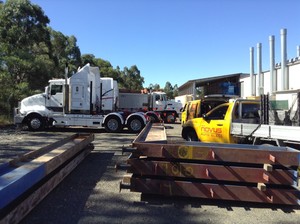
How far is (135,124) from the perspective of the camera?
18766 mm

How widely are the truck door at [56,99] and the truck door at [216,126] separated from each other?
407 inches

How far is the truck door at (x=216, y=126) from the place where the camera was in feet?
30.6

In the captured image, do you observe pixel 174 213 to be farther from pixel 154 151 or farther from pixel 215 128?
pixel 215 128

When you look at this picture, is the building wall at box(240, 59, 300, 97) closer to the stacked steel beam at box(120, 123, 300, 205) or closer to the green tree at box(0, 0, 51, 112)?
the stacked steel beam at box(120, 123, 300, 205)

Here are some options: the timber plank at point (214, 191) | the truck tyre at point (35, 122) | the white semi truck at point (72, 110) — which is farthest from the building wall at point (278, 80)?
the timber plank at point (214, 191)

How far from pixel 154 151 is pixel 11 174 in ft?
7.68

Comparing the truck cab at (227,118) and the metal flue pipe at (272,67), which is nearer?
the truck cab at (227,118)

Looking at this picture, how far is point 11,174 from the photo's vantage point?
16.1 feet

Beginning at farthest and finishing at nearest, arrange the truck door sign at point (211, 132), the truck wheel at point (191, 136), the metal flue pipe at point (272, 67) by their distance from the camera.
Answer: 1. the metal flue pipe at point (272, 67)
2. the truck wheel at point (191, 136)
3. the truck door sign at point (211, 132)

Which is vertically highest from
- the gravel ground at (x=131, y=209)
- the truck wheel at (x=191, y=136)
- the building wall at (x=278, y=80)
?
the building wall at (x=278, y=80)

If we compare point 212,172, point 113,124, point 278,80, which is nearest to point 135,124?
point 113,124

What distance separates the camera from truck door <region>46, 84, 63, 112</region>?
1847cm

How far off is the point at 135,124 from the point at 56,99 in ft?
16.0

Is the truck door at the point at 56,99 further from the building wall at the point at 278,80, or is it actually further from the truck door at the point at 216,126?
the building wall at the point at 278,80
